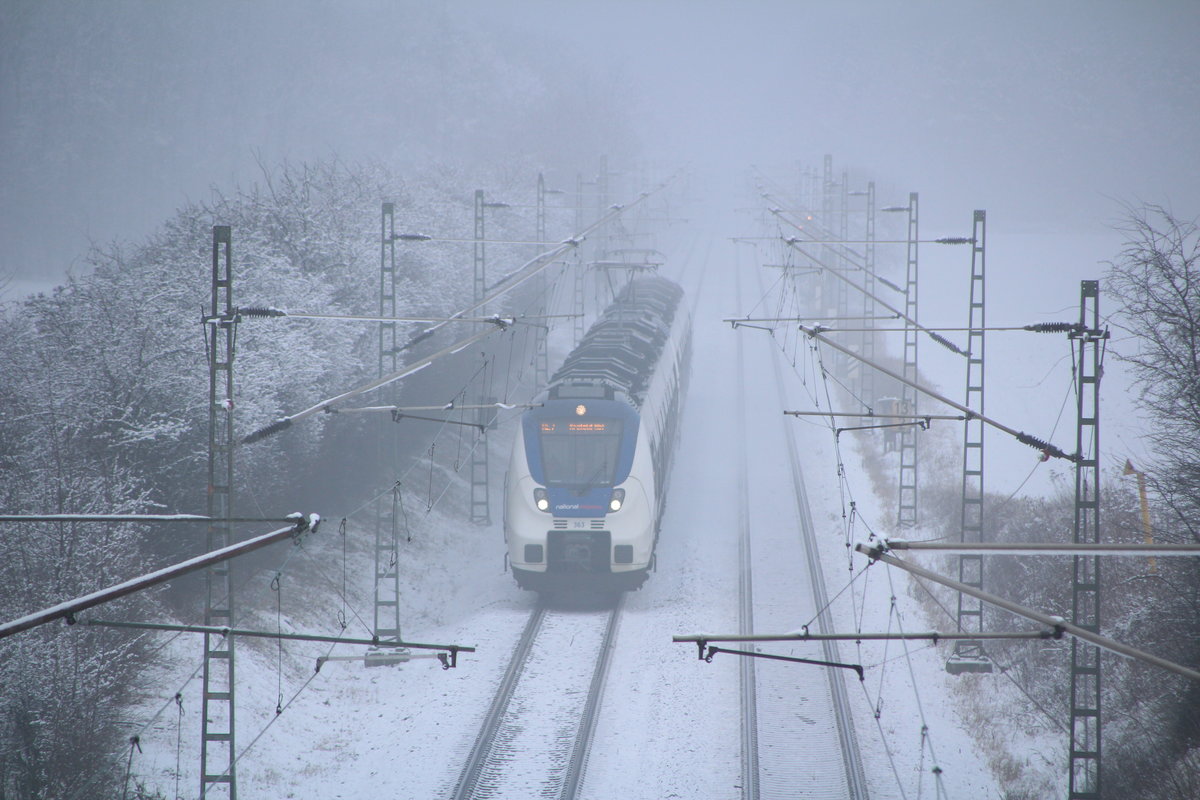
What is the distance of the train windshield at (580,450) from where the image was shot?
18719mm

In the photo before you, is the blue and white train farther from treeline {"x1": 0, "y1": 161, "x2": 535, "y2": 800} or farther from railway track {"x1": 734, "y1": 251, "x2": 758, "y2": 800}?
treeline {"x1": 0, "y1": 161, "x2": 535, "y2": 800}

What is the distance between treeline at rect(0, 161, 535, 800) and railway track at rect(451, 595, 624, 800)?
4865mm

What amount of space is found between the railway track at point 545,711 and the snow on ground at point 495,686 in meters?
0.26

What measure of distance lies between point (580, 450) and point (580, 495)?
86cm

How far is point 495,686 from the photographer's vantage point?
1669 centimetres

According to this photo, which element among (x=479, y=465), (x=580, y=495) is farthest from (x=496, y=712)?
(x=479, y=465)

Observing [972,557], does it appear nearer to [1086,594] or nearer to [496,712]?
[1086,594]

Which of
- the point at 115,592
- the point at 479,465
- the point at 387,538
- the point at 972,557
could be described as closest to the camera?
the point at 115,592

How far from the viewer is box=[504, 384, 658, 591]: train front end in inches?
731

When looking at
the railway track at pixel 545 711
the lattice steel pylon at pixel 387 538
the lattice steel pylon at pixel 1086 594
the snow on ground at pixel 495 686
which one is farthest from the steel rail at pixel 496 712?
the lattice steel pylon at pixel 1086 594

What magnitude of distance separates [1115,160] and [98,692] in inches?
4329

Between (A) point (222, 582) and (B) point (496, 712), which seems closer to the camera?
(A) point (222, 582)

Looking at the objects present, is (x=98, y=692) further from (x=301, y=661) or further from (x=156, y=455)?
(x=156, y=455)

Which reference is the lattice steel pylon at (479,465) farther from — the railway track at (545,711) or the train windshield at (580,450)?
the railway track at (545,711)
